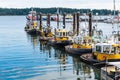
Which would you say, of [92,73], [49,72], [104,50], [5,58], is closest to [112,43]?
[104,50]

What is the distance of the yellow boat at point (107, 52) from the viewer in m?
54.7

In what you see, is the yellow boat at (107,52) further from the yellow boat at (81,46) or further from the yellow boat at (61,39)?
the yellow boat at (61,39)

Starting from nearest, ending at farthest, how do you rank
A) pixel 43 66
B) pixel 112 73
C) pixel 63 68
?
1. pixel 112 73
2. pixel 63 68
3. pixel 43 66

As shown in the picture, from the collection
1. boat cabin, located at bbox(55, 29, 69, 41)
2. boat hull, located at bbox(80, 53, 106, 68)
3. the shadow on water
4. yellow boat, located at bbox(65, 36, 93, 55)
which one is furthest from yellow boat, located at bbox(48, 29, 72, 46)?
boat hull, located at bbox(80, 53, 106, 68)

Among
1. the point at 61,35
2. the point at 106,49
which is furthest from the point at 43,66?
the point at 61,35

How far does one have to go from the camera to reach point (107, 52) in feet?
183

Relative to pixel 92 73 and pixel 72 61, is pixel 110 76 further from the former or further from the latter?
pixel 72 61

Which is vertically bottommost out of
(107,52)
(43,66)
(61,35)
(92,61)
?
(43,66)

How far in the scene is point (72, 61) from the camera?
63.4m

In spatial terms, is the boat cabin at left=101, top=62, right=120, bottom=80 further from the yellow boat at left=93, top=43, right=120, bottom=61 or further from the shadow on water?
the yellow boat at left=93, top=43, right=120, bottom=61

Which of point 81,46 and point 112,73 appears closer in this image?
point 112,73

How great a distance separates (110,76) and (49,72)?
1288 centimetres

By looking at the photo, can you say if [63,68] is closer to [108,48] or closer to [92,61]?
[92,61]

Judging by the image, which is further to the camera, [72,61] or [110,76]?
[72,61]
